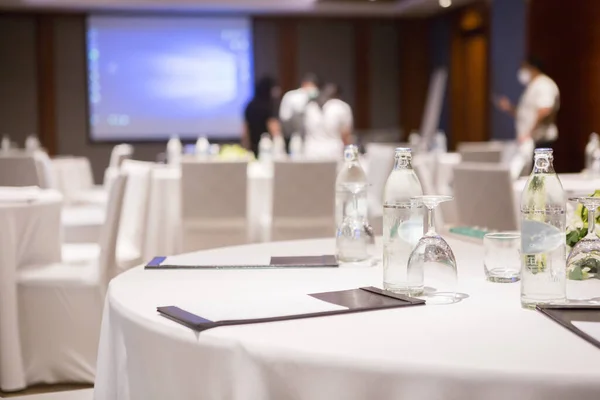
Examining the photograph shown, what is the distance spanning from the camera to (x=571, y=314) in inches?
57.6

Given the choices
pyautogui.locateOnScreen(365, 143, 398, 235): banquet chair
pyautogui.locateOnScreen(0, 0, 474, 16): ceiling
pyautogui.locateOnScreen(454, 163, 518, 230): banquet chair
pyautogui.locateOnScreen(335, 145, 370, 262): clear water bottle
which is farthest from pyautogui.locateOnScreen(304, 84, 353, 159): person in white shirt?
pyautogui.locateOnScreen(335, 145, 370, 262): clear water bottle

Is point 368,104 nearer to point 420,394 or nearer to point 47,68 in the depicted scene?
point 47,68

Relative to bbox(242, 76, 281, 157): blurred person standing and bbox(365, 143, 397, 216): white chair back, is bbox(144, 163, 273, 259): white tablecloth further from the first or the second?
bbox(242, 76, 281, 157): blurred person standing

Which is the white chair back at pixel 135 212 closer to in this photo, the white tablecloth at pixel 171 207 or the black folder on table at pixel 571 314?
the white tablecloth at pixel 171 207

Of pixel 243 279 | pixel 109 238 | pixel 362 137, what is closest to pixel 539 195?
pixel 243 279

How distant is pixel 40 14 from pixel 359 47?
5.00 m

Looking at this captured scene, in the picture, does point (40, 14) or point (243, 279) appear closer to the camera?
point (243, 279)

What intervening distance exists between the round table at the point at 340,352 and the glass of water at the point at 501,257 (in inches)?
2.0

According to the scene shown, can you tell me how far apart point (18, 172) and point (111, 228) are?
1.70m

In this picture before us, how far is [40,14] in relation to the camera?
13.0m

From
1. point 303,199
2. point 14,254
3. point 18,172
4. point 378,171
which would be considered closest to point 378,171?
point 378,171

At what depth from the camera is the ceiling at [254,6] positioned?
1230 cm

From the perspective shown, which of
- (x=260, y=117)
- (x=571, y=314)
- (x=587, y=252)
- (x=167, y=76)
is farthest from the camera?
(x=167, y=76)

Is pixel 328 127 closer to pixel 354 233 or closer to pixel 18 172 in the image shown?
pixel 18 172
